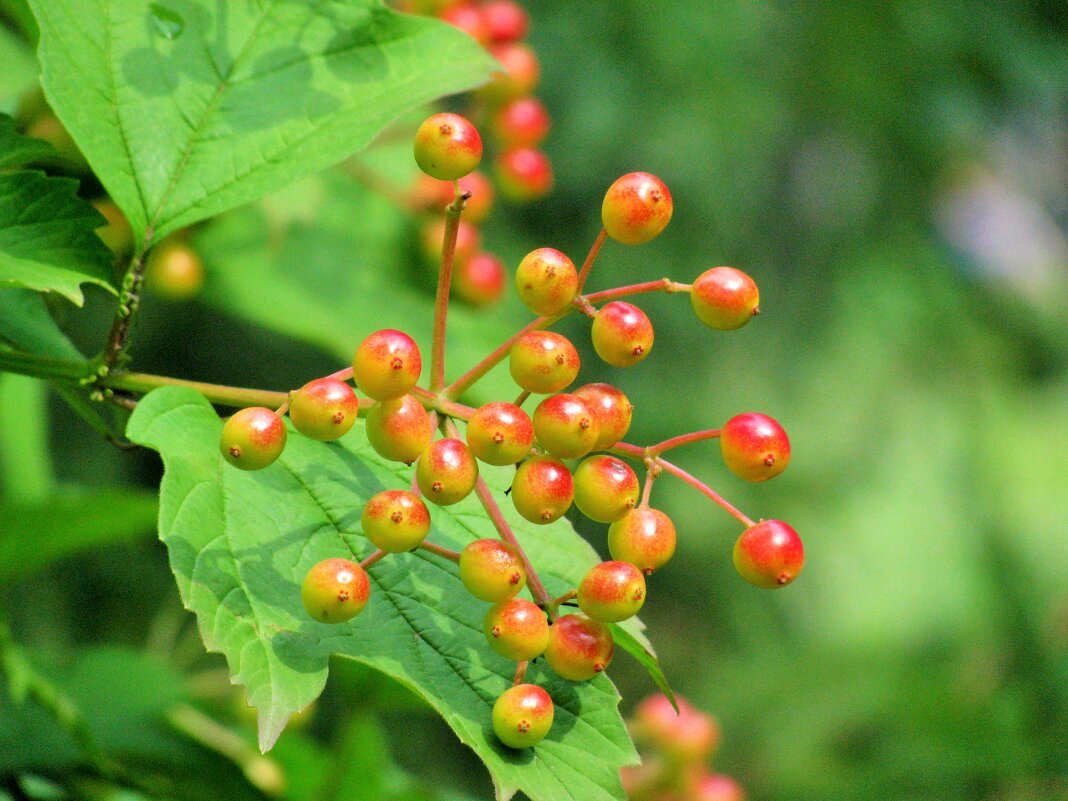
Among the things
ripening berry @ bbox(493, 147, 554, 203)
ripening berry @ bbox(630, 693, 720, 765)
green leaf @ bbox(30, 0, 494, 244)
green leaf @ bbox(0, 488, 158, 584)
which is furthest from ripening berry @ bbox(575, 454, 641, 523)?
ripening berry @ bbox(493, 147, 554, 203)

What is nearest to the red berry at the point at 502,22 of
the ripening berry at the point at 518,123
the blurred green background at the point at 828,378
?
the ripening berry at the point at 518,123

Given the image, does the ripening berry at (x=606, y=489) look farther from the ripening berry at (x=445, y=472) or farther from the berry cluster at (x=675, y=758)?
the berry cluster at (x=675, y=758)

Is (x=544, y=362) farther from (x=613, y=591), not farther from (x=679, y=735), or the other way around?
(x=679, y=735)

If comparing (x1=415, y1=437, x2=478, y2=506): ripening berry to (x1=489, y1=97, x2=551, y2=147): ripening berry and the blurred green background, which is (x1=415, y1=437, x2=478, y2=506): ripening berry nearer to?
(x1=489, y1=97, x2=551, y2=147): ripening berry

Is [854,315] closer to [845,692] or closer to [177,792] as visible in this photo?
[845,692]

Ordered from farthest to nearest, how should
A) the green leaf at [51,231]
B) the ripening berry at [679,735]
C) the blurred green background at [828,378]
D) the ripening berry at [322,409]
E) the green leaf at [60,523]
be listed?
1. the blurred green background at [828,378]
2. the ripening berry at [679,735]
3. the green leaf at [60,523]
4. the green leaf at [51,231]
5. the ripening berry at [322,409]

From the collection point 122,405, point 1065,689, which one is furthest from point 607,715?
point 1065,689
